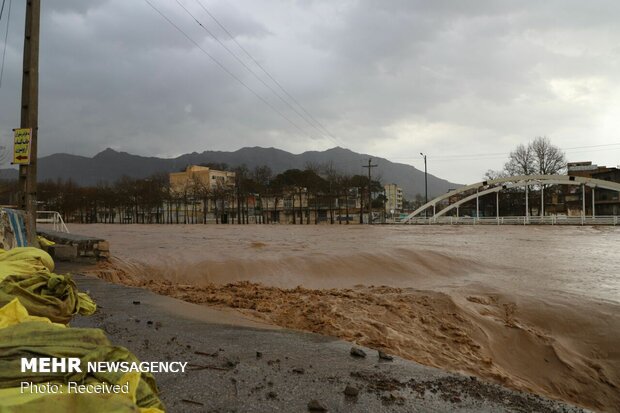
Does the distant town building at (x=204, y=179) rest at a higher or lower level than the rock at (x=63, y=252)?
higher

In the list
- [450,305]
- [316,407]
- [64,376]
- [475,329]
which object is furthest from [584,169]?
[64,376]

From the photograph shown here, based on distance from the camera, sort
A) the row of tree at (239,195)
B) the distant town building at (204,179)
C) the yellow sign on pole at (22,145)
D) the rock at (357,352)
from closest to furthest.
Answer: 1. the rock at (357,352)
2. the yellow sign on pole at (22,145)
3. the row of tree at (239,195)
4. the distant town building at (204,179)

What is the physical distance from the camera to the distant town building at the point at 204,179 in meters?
81.7

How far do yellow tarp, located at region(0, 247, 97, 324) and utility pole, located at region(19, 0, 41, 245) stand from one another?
4544 mm

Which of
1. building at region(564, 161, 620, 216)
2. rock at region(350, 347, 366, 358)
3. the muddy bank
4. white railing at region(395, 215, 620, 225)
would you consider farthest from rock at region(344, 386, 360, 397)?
building at region(564, 161, 620, 216)

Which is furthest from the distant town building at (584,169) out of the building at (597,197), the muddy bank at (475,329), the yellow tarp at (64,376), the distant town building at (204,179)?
the yellow tarp at (64,376)

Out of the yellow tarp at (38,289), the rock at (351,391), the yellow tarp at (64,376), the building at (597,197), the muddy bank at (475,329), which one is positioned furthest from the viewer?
the building at (597,197)

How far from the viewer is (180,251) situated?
603 inches

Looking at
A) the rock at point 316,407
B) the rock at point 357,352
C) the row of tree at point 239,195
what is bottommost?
the rock at point 357,352

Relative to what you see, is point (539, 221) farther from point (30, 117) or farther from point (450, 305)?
point (30, 117)

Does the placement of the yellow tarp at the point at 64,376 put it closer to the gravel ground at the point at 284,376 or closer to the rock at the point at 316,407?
the gravel ground at the point at 284,376

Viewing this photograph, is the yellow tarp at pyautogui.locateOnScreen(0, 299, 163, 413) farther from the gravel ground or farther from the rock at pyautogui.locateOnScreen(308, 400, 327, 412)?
the rock at pyautogui.locateOnScreen(308, 400, 327, 412)

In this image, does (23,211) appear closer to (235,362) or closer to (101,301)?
(101,301)

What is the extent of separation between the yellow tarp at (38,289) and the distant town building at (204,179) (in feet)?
242
